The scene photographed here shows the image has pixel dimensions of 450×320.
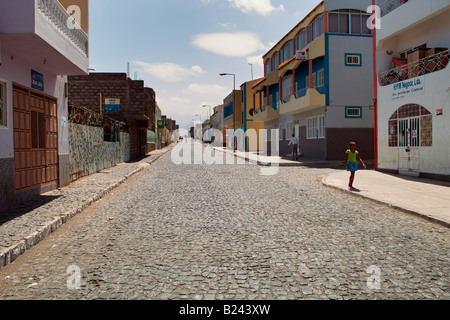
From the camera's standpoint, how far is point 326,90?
72.9ft

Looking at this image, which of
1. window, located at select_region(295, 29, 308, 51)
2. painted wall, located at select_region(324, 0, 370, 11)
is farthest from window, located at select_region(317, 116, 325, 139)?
painted wall, located at select_region(324, 0, 370, 11)

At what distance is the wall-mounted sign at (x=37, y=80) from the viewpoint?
924 cm

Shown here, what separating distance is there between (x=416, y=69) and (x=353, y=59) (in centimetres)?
848

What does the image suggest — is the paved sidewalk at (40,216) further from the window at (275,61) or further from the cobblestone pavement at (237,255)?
the window at (275,61)

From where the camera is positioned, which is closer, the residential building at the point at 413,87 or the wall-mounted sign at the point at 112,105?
the residential building at the point at 413,87

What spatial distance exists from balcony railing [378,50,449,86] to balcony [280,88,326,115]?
633 cm

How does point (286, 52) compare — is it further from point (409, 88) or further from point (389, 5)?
point (409, 88)

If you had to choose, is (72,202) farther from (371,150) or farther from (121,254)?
(371,150)

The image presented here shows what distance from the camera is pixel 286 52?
29906 millimetres

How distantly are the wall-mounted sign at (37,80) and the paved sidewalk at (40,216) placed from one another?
2.91 meters

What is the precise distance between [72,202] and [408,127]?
12.5 m

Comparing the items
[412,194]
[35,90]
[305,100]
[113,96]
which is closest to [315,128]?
[305,100]

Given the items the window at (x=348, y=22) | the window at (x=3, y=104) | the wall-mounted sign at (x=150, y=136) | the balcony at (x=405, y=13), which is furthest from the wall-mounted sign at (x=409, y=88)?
the wall-mounted sign at (x=150, y=136)

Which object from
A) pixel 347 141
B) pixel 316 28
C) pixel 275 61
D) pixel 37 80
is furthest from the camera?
pixel 275 61
